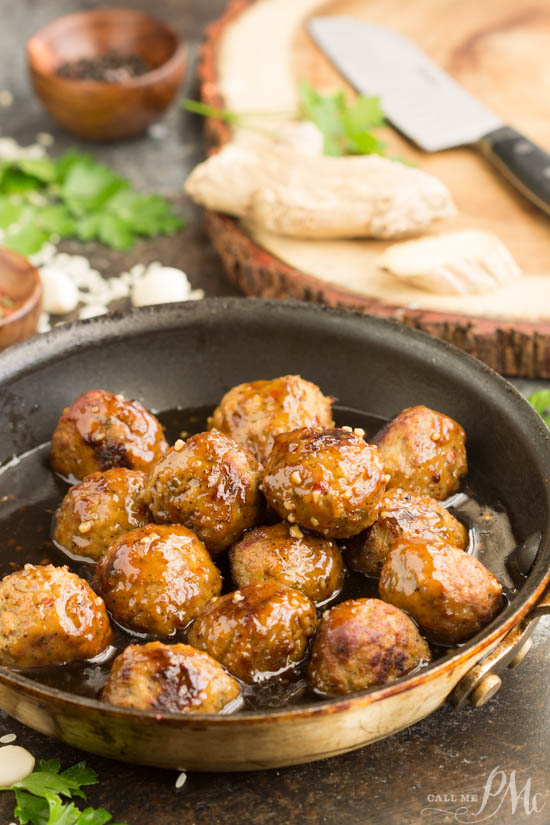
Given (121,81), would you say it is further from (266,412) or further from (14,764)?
(14,764)

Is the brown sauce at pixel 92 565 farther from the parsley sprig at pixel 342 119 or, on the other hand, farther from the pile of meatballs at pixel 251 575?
the parsley sprig at pixel 342 119

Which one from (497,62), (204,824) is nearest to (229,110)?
(497,62)

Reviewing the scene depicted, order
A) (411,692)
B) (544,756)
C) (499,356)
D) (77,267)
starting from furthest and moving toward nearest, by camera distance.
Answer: (77,267)
(499,356)
(544,756)
(411,692)

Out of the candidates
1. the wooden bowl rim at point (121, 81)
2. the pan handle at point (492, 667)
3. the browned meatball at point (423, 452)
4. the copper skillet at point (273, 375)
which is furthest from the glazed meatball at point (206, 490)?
Answer: the wooden bowl rim at point (121, 81)

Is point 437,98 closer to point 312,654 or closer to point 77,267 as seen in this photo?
point 77,267

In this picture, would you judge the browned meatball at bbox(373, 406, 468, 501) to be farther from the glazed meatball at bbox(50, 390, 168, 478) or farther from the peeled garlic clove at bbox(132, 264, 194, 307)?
the peeled garlic clove at bbox(132, 264, 194, 307)

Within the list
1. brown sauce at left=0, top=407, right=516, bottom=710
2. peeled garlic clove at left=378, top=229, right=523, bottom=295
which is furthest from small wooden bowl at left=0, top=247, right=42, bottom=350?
peeled garlic clove at left=378, top=229, right=523, bottom=295
